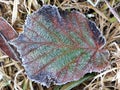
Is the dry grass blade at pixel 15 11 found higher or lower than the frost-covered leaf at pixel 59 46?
higher

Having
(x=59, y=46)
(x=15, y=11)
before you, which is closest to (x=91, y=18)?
(x=59, y=46)

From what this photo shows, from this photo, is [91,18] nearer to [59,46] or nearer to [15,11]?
[59,46]

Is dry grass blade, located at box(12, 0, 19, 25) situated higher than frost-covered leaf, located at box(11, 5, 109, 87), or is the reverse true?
dry grass blade, located at box(12, 0, 19, 25)

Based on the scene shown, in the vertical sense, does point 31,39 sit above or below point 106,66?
above

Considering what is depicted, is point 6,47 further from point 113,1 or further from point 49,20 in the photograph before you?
point 113,1

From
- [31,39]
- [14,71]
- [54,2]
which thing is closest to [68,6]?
[54,2]
